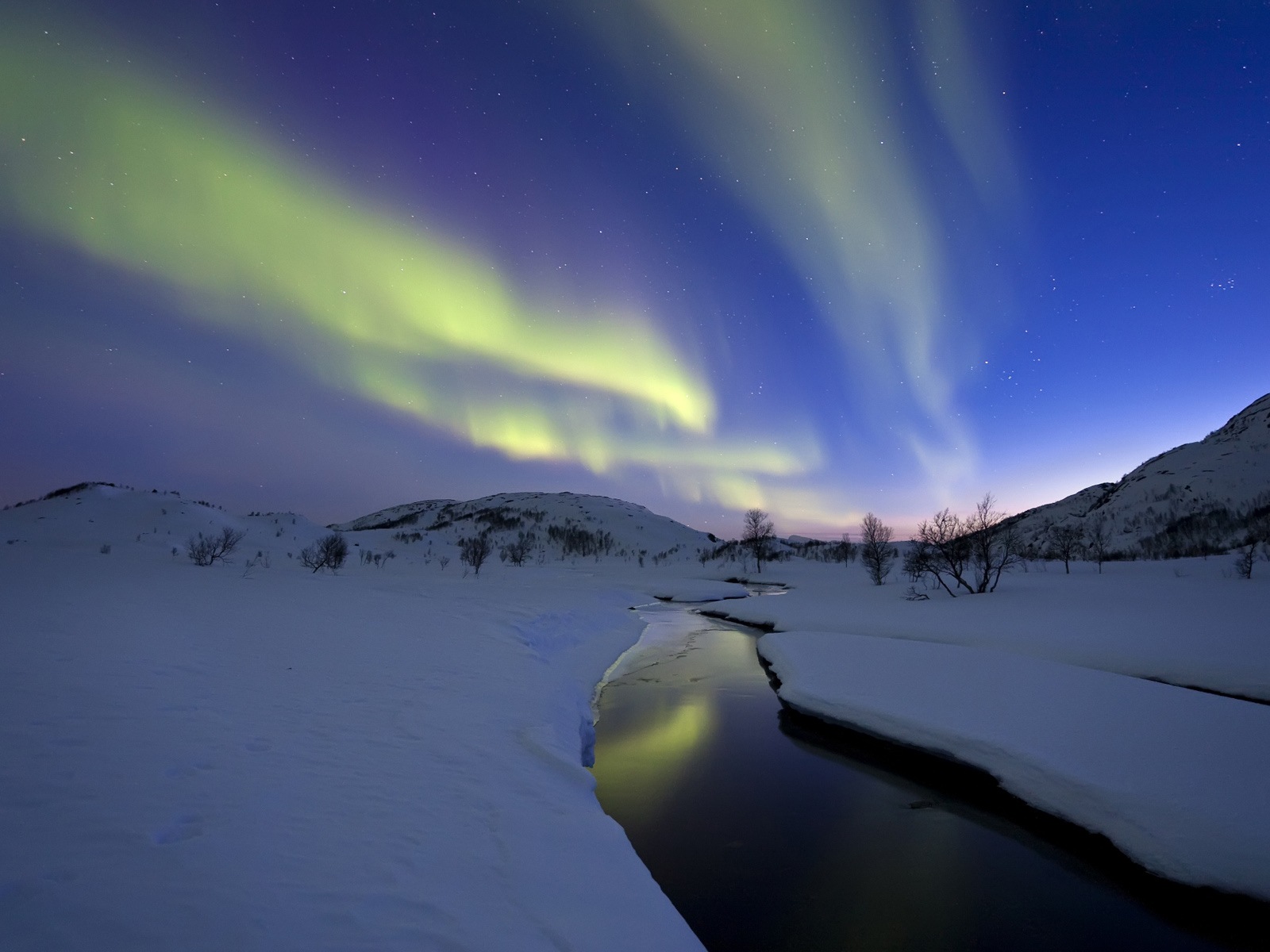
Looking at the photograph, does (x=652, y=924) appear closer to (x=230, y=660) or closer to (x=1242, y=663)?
(x=230, y=660)

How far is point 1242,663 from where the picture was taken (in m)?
11.2

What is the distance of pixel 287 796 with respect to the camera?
4.72 m

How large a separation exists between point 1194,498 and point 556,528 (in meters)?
111

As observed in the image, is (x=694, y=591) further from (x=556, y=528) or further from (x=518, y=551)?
(x=556, y=528)

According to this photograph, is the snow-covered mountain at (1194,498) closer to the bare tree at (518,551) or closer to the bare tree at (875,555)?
the bare tree at (875,555)

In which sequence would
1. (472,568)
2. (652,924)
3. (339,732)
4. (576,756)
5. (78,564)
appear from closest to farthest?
(652,924) → (339,732) → (576,756) → (78,564) → (472,568)

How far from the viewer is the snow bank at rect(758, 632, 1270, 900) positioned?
5.73 metres

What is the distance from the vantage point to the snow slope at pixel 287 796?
124 inches

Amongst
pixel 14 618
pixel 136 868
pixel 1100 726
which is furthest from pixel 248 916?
pixel 1100 726

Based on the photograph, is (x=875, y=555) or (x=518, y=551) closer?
(x=875, y=555)

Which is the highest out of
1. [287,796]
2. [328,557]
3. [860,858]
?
[328,557]

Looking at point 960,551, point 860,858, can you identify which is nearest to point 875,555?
point 960,551

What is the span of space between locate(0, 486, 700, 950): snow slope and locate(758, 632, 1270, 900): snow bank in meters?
5.55

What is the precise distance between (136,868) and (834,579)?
4862 centimetres
